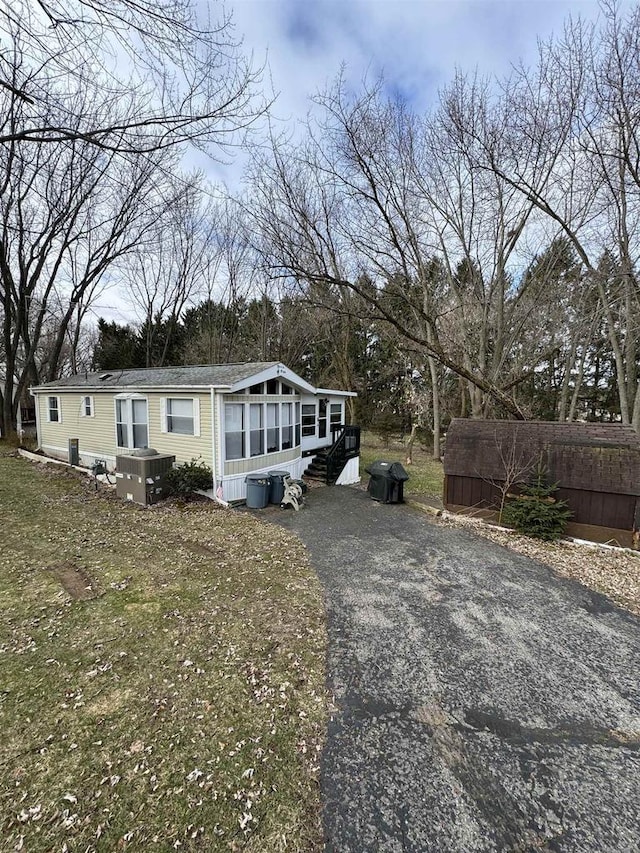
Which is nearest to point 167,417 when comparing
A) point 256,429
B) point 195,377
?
point 195,377

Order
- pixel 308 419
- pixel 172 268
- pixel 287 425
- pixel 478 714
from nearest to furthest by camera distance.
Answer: pixel 478 714
pixel 287 425
pixel 308 419
pixel 172 268

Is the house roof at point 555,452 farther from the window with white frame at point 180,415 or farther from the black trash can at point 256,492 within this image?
the window with white frame at point 180,415

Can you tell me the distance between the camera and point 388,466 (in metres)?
10.5

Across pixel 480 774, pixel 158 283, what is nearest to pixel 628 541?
pixel 480 774

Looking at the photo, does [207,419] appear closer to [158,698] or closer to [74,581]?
[74,581]

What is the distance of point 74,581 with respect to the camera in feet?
17.3

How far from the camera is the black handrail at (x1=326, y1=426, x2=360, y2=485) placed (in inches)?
508

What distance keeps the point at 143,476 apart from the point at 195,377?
2940 millimetres

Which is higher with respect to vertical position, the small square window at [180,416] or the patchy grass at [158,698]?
the small square window at [180,416]

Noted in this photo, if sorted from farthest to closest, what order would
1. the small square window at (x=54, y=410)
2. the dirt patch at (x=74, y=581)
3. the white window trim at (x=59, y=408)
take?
the small square window at (x=54, y=410), the white window trim at (x=59, y=408), the dirt patch at (x=74, y=581)

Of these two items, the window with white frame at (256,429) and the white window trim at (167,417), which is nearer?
the white window trim at (167,417)

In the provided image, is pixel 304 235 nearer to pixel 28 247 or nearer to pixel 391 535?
pixel 391 535

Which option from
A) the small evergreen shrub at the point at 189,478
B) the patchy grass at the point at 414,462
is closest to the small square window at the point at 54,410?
the small evergreen shrub at the point at 189,478

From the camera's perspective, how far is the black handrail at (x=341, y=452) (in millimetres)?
12914
